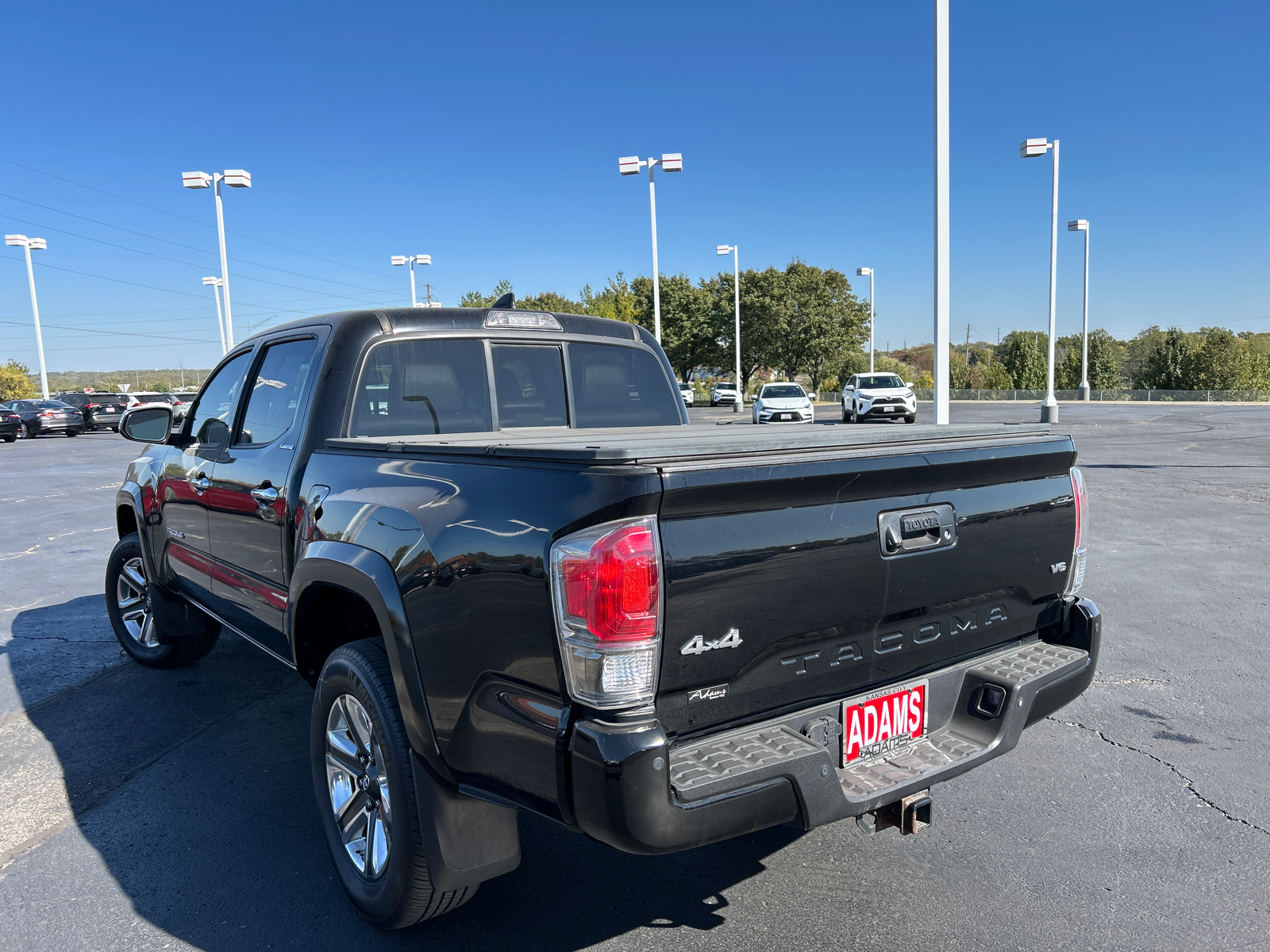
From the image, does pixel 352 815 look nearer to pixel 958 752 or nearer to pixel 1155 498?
pixel 958 752

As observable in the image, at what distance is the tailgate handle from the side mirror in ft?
13.2

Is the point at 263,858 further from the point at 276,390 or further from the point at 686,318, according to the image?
the point at 686,318

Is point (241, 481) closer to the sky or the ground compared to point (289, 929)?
closer to the sky

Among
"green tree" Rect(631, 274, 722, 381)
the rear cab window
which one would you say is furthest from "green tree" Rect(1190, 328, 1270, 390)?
the rear cab window

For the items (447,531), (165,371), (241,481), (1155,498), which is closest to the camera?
(447,531)

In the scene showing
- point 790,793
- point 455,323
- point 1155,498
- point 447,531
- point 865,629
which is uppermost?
point 455,323

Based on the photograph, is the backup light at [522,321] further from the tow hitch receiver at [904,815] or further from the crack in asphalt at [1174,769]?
the crack in asphalt at [1174,769]

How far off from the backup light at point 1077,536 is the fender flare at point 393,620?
2.16 meters

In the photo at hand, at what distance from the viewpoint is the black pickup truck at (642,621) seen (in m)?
1.98

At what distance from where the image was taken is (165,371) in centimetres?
13062

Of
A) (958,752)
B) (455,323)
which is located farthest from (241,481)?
(958,752)

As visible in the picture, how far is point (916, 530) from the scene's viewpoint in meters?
2.44

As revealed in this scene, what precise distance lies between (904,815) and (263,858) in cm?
226

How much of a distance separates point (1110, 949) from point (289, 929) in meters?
2.47
